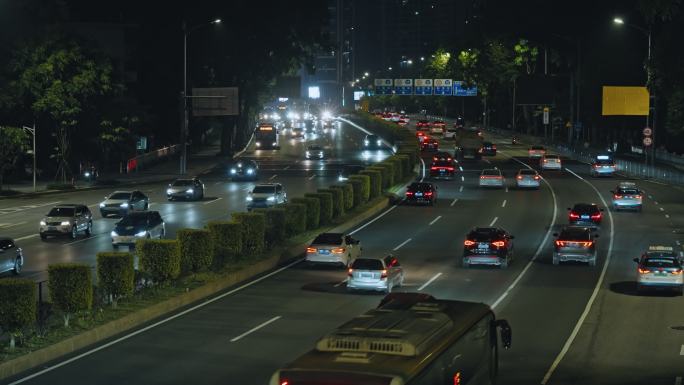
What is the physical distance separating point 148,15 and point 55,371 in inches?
3582

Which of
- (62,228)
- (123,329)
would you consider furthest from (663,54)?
(123,329)

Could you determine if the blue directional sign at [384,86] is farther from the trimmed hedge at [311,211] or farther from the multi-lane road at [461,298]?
the trimmed hedge at [311,211]

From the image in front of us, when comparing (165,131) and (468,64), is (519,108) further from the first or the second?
(165,131)

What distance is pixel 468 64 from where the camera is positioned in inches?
6452

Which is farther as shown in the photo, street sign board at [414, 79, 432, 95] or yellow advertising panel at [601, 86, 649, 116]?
street sign board at [414, 79, 432, 95]

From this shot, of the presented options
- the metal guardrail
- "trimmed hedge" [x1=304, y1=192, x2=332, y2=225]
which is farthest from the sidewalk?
"trimmed hedge" [x1=304, y1=192, x2=332, y2=225]

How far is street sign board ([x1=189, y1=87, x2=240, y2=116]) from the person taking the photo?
307 feet

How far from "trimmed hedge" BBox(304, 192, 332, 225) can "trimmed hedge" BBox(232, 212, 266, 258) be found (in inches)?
434

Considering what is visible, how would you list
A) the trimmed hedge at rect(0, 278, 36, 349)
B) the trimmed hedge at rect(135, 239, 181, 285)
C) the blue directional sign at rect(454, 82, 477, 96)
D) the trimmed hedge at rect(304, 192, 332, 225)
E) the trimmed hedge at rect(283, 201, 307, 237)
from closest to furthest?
the trimmed hedge at rect(0, 278, 36, 349)
the trimmed hedge at rect(135, 239, 181, 285)
the trimmed hedge at rect(283, 201, 307, 237)
the trimmed hedge at rect(304, 192, 332, 225)
the blue directional sign at rect(454, 82, 477, 96)

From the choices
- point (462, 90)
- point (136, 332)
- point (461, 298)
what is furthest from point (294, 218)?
point (462, 90)

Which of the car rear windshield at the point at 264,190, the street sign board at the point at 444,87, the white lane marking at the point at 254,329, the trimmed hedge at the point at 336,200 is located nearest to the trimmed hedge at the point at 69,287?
the white lane marking at the point at 254,329

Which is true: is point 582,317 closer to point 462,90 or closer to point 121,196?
point 121,196

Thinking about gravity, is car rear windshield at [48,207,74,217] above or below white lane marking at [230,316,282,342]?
above

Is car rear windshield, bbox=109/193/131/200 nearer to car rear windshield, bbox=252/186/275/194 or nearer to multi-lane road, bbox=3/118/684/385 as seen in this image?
multi-lane road, bbox=3/118/684/385
